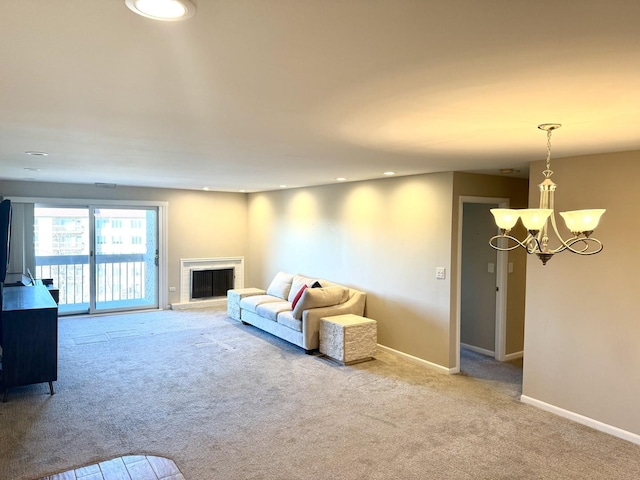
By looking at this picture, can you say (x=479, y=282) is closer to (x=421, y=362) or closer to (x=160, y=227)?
(x=421, y=362)

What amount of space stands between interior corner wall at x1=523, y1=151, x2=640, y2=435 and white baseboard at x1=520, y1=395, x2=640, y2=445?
0.10ft

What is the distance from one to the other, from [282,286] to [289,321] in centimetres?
134

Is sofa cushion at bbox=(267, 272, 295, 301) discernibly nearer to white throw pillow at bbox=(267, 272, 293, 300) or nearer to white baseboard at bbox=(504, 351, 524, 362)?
white throw pillow at bbox=(267, 272, 293, 300)

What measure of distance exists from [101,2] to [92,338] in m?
5.80

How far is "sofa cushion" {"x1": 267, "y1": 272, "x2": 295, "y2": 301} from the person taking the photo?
22.5ft

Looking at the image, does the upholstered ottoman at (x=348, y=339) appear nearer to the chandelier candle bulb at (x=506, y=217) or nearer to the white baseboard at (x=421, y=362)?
the white baseboard at (x=421, y=362)

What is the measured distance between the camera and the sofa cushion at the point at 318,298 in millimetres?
5426

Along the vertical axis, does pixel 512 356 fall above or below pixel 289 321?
below

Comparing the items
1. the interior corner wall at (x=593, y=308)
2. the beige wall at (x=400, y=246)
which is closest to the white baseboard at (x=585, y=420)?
the interior corner wall at (x=593, y=308)

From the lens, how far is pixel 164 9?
1202 millimetres

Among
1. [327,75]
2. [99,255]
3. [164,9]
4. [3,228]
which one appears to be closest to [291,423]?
[327,75]

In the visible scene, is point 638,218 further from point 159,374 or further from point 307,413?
point 159,374

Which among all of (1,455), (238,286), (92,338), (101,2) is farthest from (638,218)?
(238,286)

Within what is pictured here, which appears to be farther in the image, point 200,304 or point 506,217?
point 200,304
